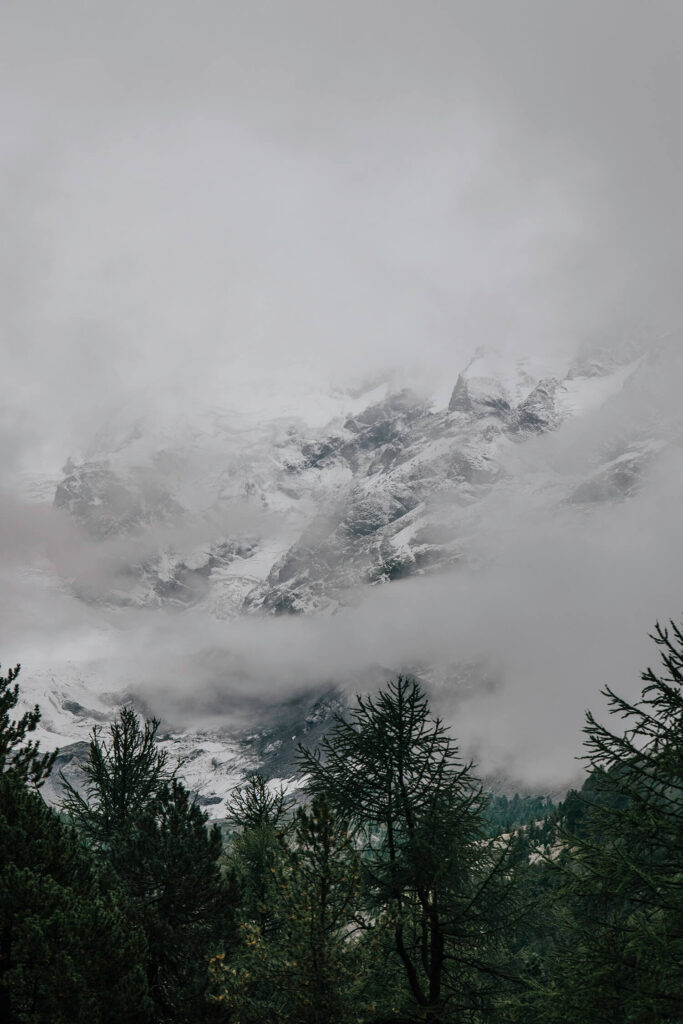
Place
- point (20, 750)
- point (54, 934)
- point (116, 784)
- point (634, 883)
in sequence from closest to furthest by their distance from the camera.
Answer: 1. point (634, 883)
2. point (54, 934)
3. point (20, 750)
4. point (116, 784)

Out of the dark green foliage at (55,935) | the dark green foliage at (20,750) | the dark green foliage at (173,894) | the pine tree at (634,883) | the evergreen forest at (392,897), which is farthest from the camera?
the dark green foliage at (173,894)

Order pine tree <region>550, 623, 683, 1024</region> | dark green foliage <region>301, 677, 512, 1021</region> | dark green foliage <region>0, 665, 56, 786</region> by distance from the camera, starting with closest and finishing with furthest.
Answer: pine tree <region>550, 623, 683, 1024</region>
dark green foliage <region>301, 677, 512, 1021</region>
dark green foliage <region>0, 665, 56, 786</region>

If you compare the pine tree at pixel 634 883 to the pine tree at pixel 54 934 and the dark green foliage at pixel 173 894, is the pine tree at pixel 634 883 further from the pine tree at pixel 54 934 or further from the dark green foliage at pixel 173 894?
the dark green foliage at pixel 173 894

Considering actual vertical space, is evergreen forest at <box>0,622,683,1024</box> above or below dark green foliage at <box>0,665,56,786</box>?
below

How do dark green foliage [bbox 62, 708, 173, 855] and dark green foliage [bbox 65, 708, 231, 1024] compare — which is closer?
dark green foliage [bbox 65, 708, 231, 1024]

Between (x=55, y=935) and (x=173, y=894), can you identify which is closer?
(x=55, y=935)

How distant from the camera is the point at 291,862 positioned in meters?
15.1

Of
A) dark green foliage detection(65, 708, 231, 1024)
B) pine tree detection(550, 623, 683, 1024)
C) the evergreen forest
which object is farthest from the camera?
dark green foliage detection(65, 708, 231, 1024)

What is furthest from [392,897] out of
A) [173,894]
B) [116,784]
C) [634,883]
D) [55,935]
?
[116,784]

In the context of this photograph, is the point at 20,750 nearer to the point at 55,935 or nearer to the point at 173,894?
the point at 55,935

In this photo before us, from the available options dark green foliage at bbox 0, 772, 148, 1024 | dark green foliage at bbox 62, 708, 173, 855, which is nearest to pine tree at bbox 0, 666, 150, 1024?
dark green foliage at bbox 0, 772, 148, 1024

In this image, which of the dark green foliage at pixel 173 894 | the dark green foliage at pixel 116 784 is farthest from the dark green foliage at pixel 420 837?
the dark green foliage at pixel 116 784

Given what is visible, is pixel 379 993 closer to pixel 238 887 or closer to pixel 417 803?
pixel 417 803

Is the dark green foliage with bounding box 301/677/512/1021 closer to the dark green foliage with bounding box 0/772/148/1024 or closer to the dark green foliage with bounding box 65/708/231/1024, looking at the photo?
the dark green foliage with bounding box 0/772/148/1024
